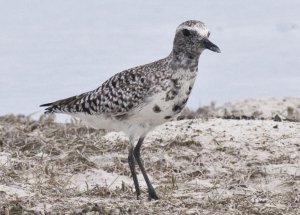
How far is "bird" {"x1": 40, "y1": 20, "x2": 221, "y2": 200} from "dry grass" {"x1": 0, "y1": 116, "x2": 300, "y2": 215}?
594 mm

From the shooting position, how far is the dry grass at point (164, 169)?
31.1ft

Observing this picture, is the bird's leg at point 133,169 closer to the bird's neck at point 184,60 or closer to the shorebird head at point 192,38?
the bird's neck at point 184,60

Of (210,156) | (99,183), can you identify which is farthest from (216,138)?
(99,183)

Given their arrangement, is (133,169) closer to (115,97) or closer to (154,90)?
(115,97)

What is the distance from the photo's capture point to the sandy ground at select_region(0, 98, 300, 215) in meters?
9.49

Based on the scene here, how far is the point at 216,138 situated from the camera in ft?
39.7

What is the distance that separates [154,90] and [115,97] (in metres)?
0.59

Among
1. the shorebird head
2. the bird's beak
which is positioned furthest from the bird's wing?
the bird's beak

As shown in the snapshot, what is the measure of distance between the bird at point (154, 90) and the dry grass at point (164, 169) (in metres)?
0.59

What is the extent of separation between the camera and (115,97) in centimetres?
1027

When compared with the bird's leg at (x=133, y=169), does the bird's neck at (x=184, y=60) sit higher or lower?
higher

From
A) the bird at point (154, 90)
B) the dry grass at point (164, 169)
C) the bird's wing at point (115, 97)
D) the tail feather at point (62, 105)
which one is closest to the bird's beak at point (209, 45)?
the bird at point (154, 90)

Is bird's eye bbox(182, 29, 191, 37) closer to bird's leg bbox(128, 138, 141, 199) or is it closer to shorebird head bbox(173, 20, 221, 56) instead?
shorebird head bbox(173, 20, 221, 56)

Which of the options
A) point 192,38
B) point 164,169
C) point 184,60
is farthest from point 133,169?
point 192,38
